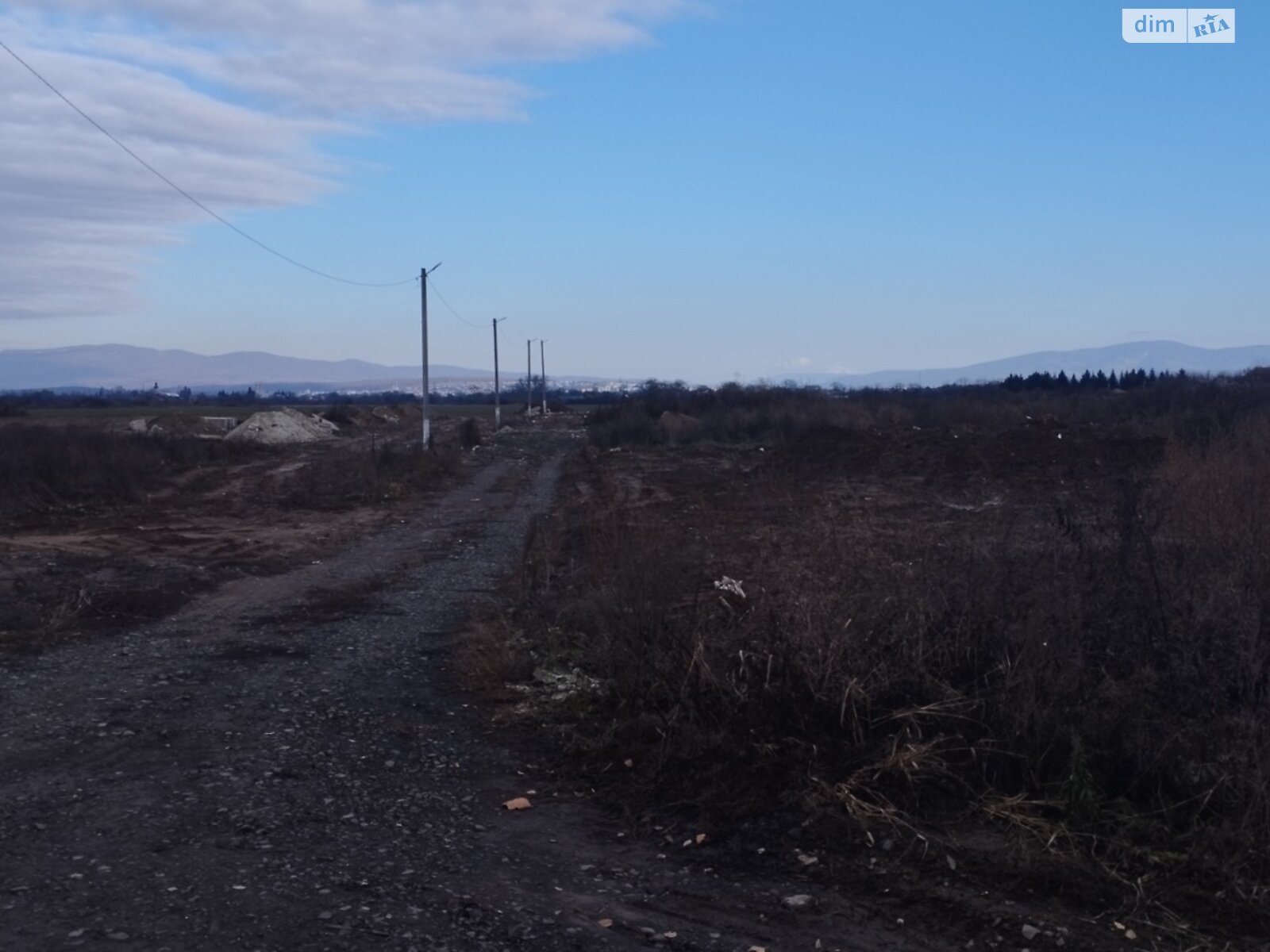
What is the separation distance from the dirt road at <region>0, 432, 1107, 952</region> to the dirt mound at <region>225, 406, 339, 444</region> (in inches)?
1516

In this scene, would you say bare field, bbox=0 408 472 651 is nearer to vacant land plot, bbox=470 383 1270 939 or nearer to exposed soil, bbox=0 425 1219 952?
exposed soil, bbox=0 425 1219 952

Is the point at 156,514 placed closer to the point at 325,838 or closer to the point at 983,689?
the point at 325,838

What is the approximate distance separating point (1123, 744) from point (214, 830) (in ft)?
13.5

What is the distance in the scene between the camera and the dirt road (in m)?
4.68

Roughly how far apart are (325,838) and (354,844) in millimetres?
159

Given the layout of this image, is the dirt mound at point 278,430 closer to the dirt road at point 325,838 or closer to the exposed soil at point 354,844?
the exposed soil at point 354,844

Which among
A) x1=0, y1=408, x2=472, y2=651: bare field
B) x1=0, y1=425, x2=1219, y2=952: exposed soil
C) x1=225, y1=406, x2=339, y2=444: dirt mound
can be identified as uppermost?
x1=225, y1=406, x2=339, y2=444: dirt mound

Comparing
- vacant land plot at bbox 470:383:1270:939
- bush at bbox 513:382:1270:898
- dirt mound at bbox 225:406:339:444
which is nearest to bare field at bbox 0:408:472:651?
vacant land plot at bbox 470:383:1270:939

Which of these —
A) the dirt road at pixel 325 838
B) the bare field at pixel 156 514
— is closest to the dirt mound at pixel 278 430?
the bare field at pixel 156 514

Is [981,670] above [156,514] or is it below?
above

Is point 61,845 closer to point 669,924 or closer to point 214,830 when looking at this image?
point 214,830

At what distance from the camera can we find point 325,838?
5668mm

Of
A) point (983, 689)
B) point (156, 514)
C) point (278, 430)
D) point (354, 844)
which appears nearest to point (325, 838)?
point (354, 844)

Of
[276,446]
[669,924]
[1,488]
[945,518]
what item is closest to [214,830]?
[669,924]
